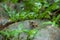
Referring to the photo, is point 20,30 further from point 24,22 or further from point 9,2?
point 9,2

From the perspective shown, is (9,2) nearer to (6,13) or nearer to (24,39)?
(6,13)

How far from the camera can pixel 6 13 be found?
442cm

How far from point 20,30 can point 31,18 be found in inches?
30.6

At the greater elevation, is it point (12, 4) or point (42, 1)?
point (42, 1)

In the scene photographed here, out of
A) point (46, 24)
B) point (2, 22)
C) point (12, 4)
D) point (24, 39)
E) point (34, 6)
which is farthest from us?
point (12, 4)

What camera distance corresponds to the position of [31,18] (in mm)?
4113

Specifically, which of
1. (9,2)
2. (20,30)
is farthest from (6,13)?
(20,30)

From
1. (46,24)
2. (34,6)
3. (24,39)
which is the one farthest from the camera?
(34,6)

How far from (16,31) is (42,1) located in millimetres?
1459

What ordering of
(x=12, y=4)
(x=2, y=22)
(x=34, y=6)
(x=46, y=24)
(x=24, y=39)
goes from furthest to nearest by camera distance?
(x=12, y=4) < (x=34, y=6) < (x=2, y=22) < (x=46, y=24) < (x=24, y=39)

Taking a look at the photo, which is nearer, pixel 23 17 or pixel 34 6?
pixel 23 17

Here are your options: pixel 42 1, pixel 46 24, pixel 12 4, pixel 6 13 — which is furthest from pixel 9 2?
pixel 46 24

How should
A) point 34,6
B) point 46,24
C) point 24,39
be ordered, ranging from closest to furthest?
point 24,39 < point 46,24 < point 34,6

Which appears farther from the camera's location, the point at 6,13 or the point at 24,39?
the point at 6,13
